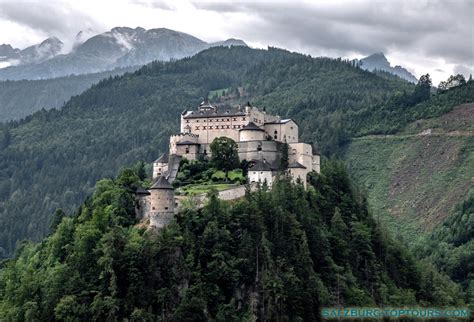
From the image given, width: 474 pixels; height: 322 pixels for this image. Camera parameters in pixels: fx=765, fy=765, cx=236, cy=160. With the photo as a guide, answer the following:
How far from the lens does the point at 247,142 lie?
110 meters

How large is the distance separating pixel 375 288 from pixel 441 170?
3550 inches

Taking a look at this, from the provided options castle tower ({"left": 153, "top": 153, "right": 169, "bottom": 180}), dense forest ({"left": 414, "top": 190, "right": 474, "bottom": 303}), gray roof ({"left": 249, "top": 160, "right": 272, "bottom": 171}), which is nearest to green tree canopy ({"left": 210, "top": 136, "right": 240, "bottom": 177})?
gray roof ({"left": 249, "top": 160, "right": 272, "bottom": 171})

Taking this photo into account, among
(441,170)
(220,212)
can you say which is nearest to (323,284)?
(220,212)

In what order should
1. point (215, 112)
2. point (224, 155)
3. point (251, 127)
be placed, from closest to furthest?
point (224, 155) → point (251, 127) → point (215, 112)

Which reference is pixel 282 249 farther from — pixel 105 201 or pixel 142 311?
pixel 105 201

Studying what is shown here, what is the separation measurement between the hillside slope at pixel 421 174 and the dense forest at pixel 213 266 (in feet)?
201

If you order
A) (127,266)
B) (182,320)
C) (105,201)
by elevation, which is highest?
(105,201)

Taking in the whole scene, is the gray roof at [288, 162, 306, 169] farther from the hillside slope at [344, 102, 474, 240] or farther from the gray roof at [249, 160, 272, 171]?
the hillside slope at [344, 102, 474, 240]

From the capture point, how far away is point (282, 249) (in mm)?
89875

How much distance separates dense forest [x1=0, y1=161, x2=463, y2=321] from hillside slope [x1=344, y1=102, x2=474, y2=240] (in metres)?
61.4

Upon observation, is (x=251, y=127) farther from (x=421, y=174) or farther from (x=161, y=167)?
(x=421, y=174)

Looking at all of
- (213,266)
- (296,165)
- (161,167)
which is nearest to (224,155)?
(296,165)

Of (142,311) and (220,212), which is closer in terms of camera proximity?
(142,311)

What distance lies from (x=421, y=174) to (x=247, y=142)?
85.0 m
